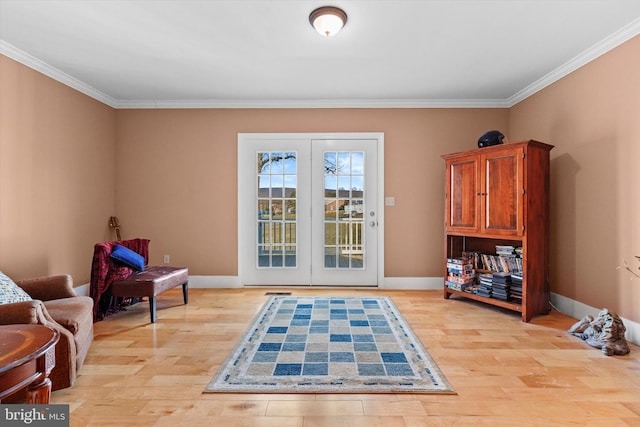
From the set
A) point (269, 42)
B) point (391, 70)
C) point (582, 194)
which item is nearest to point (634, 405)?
point (582, 194)

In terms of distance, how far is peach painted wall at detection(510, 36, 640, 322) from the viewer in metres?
2.85

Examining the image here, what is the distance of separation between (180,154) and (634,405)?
16.5ft

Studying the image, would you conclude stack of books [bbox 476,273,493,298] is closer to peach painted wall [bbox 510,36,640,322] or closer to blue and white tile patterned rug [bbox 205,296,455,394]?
peach painted wall [bbox 510,36,640,322]

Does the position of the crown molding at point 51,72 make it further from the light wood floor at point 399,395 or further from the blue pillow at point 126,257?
the light wood floor at point 399,395

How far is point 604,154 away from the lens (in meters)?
3.10

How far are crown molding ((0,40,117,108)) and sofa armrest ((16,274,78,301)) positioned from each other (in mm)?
2128

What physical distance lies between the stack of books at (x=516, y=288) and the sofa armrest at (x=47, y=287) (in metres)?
4.12

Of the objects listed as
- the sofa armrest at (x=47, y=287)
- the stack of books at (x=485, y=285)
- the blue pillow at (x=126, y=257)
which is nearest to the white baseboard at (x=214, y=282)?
the blue pillow at (x=126, y=257)

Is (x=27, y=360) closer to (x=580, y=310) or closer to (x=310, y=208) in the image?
(x=310, y=208)

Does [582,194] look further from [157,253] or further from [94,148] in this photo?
[94,148]

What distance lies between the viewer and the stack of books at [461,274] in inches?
157

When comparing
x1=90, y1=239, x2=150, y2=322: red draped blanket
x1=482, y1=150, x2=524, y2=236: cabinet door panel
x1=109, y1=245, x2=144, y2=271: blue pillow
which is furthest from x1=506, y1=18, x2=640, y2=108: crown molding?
x1=90, y1=239, x2=150, y2=322: red draped blanket

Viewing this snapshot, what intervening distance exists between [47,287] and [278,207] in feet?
8.77

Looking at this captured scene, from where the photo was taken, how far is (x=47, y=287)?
8.68 feet
